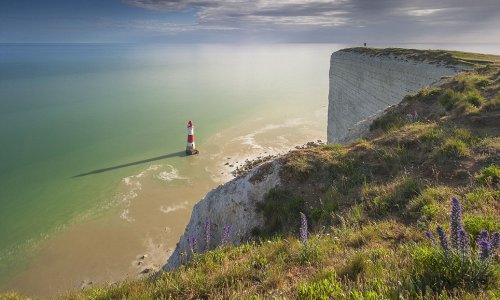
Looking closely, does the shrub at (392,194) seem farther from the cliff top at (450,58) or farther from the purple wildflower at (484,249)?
the cliff top at (450,58)

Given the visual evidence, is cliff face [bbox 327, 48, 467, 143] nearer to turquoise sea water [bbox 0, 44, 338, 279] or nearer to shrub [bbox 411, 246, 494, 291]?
shrub [bbox 411, 246, 494, 291]

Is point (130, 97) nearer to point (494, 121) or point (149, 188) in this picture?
point (149, 188)

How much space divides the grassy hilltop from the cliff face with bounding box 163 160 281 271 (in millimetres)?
311

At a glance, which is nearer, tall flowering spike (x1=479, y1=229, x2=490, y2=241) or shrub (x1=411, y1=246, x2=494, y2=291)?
tall flowering spike (x1=479, y1=229, x2=490, y2=241)

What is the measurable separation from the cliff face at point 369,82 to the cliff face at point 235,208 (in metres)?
6.05

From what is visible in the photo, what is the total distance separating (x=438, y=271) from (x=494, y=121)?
8649mm

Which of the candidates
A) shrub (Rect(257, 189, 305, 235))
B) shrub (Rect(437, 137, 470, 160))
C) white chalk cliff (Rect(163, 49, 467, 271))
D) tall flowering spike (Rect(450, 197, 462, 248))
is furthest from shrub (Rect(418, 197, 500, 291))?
shrub (Rect(437, 137, 470, 160))

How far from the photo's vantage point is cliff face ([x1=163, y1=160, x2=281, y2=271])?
31.5ft

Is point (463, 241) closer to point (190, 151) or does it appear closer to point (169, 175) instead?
point (169, 175)

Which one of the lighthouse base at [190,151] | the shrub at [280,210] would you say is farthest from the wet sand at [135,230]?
the shrub at [280,210]

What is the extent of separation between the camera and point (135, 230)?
2323 cm

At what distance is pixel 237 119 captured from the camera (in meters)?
54.3

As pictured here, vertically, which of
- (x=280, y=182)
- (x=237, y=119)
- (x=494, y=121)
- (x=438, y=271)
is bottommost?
(x=237, y=119)

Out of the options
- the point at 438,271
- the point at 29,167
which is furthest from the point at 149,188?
the point at 438,271
